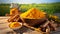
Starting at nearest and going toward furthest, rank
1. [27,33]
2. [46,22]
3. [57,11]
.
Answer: [27,33]
[46,22]
[57,11]

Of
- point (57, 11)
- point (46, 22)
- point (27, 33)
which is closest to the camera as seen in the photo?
point (27, 33)

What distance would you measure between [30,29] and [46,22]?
0.36 feet

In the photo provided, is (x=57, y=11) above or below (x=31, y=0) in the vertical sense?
below

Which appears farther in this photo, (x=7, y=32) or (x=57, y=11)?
(x=57, y=11)

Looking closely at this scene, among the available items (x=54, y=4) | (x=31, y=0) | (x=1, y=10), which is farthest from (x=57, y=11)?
(x=1, y=10)

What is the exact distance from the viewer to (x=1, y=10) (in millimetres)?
1609

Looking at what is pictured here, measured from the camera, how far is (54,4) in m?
1.59

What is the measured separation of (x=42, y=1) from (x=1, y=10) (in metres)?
0.46

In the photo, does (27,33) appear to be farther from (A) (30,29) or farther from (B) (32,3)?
(B) (32,3)

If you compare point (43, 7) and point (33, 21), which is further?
point (43, 7)

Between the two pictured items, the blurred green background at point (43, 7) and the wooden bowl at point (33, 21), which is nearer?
the wooden bowl at point (33, 21)

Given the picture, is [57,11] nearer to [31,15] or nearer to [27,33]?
[31,15]

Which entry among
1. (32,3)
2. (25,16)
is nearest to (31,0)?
(32,3)

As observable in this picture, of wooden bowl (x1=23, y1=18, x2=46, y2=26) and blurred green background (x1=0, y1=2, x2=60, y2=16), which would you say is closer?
wooden bowl (x1=23, y1=18, x2=46, y2=26)
